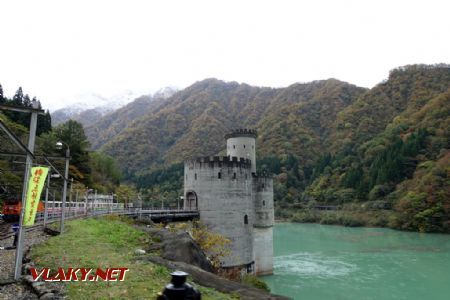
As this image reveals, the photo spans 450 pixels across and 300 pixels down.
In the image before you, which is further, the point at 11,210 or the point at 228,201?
the point at 228,201

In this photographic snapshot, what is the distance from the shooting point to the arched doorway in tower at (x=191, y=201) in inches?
1075

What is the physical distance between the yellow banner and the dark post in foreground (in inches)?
284

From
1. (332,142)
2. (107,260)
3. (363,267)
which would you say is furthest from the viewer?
(332,142)

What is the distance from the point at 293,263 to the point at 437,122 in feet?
203

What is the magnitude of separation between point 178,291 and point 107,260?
7.82m

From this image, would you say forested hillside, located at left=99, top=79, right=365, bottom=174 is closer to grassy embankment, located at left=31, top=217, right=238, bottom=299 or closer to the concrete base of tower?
the concrete base of tower

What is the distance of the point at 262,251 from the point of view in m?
29.6

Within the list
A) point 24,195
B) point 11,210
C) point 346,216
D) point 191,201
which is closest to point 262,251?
point 191,201

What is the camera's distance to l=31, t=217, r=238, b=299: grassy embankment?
7078mm

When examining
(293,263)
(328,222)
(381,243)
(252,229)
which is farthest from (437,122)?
(252,229)

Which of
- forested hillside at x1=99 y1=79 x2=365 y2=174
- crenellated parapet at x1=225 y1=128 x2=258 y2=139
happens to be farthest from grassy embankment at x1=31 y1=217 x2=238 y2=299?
forested hillside at x1=99 y1=79 x2=365 y2=174

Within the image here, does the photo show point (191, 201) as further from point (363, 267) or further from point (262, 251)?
point (363, 267)

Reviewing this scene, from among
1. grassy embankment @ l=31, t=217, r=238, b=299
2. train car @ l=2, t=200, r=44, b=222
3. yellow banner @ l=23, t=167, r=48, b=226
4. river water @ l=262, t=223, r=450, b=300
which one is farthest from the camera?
river water @ l=262, t=223, r=450, b=300

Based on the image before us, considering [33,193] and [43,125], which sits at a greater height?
[43,125]
